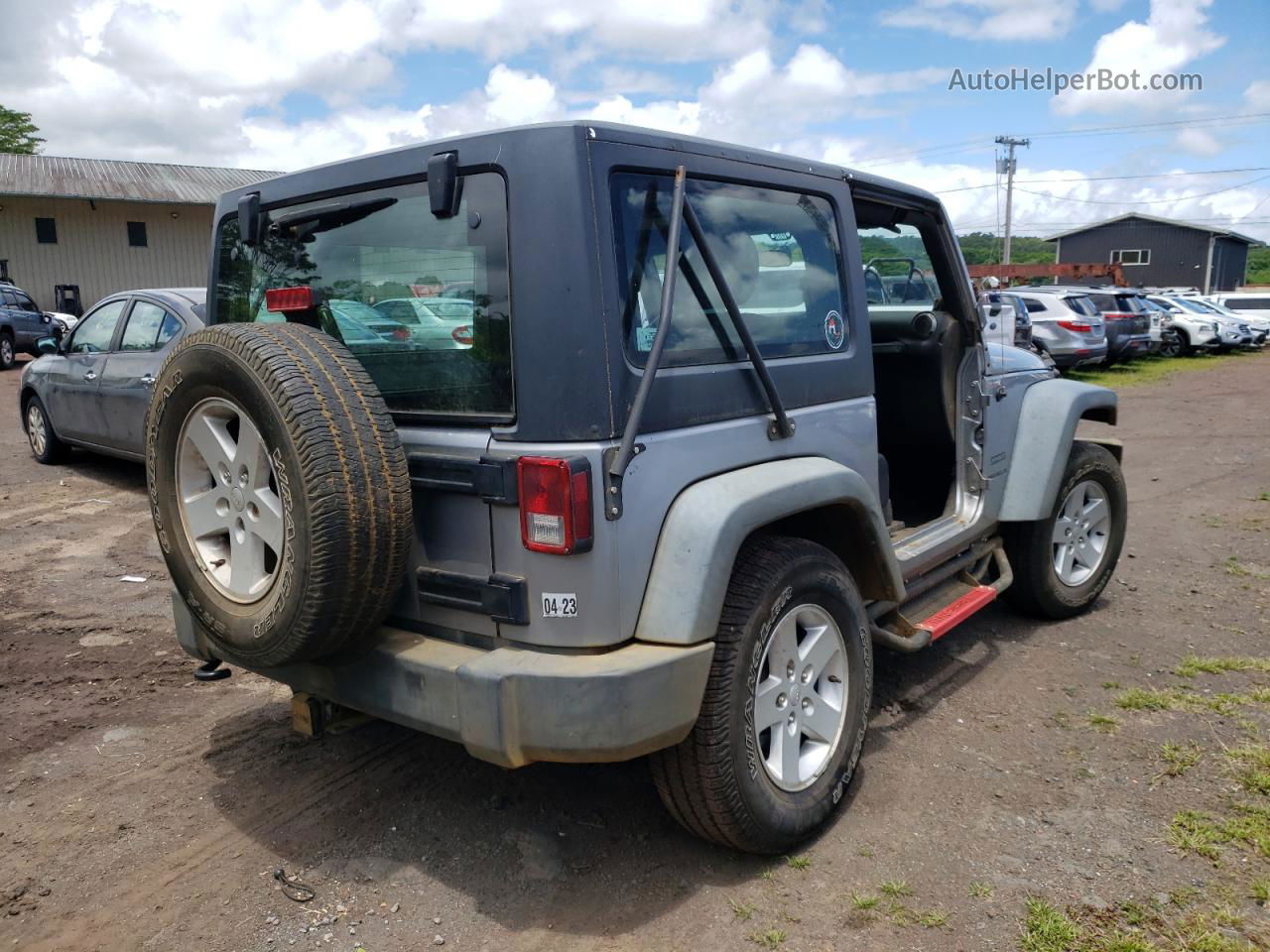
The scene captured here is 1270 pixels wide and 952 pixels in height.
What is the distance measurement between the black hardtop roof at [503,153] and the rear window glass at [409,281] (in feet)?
0.17

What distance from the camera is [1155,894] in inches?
110

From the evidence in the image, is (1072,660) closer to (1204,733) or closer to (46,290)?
(1204,733)

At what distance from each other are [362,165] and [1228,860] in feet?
10.7

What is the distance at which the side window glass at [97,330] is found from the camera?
26.6ft

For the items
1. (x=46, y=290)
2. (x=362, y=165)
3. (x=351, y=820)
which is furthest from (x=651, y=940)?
(x=46, y=290)

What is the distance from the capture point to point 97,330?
8.33 meters

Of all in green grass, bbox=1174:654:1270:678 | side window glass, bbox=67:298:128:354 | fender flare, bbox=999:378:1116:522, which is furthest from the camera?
side window glass, bbox=67:298:128:354

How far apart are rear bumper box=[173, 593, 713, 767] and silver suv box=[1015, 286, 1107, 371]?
55.1 ft

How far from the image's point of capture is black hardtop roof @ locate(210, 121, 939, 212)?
8.32 ft

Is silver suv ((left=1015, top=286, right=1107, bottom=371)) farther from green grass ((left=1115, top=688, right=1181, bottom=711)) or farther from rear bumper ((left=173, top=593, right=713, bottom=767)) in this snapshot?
rear bumper ((left=173, top=593, right=713, bottom=767))

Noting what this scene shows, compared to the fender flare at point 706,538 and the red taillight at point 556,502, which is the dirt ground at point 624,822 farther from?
the red taillight at point 556,502

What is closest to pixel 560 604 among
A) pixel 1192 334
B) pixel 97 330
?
pixel 97 330

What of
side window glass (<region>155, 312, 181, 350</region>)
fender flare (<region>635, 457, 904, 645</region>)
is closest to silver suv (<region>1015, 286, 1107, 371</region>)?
side window glass (<region>155, 312, 181, 350</region>)

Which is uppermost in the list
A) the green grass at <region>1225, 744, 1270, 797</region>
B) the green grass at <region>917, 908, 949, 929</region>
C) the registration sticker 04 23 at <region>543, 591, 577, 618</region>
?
the registration sticker 04 23 at <region>543, 591, 577, 618</region>
